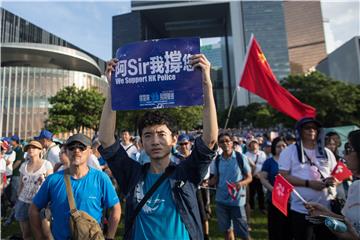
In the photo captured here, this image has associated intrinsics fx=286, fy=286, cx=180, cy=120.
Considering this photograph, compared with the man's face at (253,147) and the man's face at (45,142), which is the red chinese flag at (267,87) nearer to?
the man's face at (253,147)

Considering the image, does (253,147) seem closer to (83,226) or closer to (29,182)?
(29,182)

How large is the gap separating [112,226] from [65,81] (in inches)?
1719

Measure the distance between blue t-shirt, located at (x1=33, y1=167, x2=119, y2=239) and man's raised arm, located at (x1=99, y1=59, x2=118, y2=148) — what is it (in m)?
0.95

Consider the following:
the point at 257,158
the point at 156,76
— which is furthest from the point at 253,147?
→ the point at 156,76

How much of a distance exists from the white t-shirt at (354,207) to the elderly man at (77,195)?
192 cm

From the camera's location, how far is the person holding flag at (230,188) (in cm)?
403

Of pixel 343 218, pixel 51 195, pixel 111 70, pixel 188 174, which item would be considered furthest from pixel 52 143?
pixel 343 218

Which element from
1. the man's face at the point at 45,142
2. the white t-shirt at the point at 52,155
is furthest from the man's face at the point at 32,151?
the man's face at the point at 45,142

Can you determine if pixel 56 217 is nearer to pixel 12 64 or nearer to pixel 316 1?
pixel 12 64

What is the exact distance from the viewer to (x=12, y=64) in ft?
144

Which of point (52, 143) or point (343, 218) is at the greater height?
point (52, 143)

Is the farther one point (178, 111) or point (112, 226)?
point (178, 111)

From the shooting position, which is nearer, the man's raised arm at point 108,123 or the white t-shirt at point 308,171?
the man's raised arm at point 108,123

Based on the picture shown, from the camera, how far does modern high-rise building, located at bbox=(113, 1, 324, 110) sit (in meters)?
71.8
